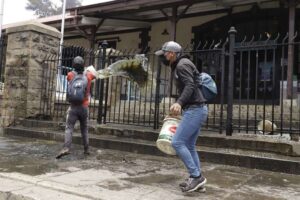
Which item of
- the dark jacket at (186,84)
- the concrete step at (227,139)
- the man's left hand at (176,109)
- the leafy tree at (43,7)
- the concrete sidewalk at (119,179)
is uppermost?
the leafy tree at (43,7)

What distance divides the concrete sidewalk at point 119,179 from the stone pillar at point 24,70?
272 centimetres

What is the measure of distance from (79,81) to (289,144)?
10.9 ft

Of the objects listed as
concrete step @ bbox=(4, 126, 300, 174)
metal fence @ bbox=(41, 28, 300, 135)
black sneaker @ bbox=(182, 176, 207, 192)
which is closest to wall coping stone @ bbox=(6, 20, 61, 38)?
metal fence @ bbox=(41, 28, 300, 135)

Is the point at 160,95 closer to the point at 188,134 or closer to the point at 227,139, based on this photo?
the point at 227,139

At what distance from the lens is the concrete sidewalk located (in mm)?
4320

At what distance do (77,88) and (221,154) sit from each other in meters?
2.47

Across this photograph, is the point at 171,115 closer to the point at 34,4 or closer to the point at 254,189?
the point at 254,189

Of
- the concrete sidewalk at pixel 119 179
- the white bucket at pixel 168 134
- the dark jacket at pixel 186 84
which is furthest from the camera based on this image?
the white bucket at pixel 168 134

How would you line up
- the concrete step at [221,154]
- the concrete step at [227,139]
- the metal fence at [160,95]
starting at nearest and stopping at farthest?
the concrete step at [221,154]
the concrete step at [227,139]
the metal fence at [160,95]

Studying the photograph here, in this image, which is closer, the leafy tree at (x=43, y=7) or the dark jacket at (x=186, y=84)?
the dark jacket at (x=186, y=84)

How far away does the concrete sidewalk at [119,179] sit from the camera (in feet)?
14.2

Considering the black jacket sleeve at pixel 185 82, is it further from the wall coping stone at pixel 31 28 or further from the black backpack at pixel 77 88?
the wall coping stone at pixel 31 28

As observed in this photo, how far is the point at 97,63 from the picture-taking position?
9.09 meters

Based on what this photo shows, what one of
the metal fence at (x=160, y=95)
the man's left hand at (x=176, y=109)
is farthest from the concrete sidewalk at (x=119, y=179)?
the metal fence at (x=160, y=95)
